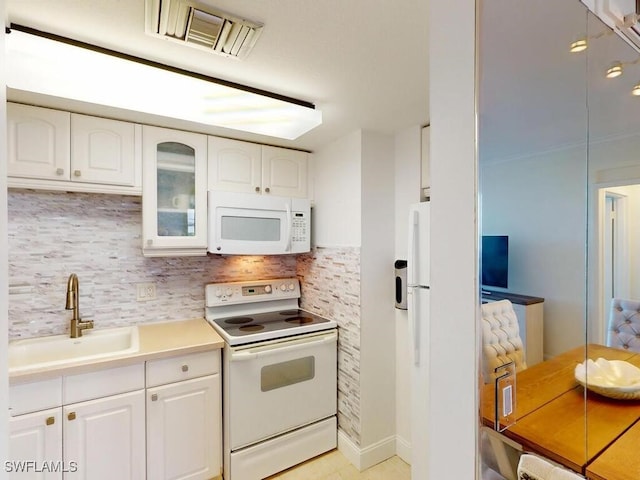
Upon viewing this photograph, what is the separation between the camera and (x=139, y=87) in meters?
1.43

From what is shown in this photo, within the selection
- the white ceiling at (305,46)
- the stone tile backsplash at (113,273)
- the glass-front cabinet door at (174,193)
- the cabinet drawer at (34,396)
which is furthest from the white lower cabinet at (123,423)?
the white ceiling at (305,46)

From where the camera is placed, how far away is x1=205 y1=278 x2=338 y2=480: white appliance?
1.91m

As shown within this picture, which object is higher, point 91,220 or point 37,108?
point 37,108

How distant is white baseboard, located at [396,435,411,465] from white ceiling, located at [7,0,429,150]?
2.23 m

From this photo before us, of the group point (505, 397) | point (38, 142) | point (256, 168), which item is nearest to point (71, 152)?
point (38, 142)

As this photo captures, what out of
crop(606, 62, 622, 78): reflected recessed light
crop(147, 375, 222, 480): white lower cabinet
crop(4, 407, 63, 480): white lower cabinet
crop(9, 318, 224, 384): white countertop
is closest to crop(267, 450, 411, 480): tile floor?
crop(147, 375, 222, 480): white lower cabinet

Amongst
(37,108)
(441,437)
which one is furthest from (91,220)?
(441,437)

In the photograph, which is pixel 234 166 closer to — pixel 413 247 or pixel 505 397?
pixel 413 247

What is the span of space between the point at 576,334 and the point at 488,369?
0.38 m

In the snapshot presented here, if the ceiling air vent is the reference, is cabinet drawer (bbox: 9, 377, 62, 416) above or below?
below

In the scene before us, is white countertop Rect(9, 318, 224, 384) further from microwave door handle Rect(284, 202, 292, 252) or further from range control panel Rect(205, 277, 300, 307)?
microwave door handle Rect(284, 202, 292, 252)

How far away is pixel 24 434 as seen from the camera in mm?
1460

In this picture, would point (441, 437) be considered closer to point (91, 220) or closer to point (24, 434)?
point (24, 434)

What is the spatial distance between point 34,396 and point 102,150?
1.33 meters
